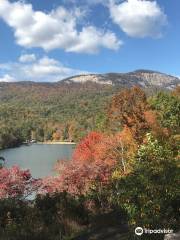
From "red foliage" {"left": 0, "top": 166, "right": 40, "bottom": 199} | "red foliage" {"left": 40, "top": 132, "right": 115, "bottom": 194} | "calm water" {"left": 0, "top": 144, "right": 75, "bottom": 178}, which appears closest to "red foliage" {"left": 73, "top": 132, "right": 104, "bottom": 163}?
"red foliage" {"left": 0, "top": 166, "right": 40, "bottom": 199}

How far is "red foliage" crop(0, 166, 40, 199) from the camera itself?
26297mm

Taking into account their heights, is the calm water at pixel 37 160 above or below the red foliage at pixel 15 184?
below

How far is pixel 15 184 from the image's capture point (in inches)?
1077

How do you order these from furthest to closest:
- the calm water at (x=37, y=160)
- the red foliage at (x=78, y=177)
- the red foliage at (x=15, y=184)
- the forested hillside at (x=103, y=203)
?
the calm water at (x=37, y=160) → the red foliage at (x=15, y=184) → the red foliage at (x=78, y=177) → the forested hillside at (x=103, y=203)

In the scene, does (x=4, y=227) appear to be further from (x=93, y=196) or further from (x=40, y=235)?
(x=93, y=196)

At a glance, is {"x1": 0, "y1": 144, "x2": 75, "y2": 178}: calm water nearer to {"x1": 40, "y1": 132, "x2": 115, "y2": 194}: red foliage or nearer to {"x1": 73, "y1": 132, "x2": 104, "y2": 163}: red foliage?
{"x1": 73, "y1": 132, "x2": 104, "y2": 163}: red foliage

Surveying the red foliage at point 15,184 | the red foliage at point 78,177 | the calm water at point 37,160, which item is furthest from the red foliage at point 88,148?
the calm water at point 37,160

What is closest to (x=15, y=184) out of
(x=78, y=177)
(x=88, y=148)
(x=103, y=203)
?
(x=78, y=177)

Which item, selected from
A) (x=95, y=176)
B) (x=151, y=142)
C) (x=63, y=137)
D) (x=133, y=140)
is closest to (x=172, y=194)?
(x=151, y=142)

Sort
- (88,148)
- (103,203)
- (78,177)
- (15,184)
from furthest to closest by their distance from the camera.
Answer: (88,148) → (15,184) → (78,177) → (103,203)

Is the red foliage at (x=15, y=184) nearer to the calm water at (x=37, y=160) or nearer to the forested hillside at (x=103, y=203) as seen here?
the forested hillside at (x=103, y=203)

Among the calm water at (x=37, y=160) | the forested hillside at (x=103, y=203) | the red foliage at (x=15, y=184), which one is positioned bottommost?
the calm water at (x=37, y=160)

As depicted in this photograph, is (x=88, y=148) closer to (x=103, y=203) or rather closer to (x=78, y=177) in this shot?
(x=78, y=177)

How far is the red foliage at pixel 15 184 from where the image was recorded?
26.3 metres
